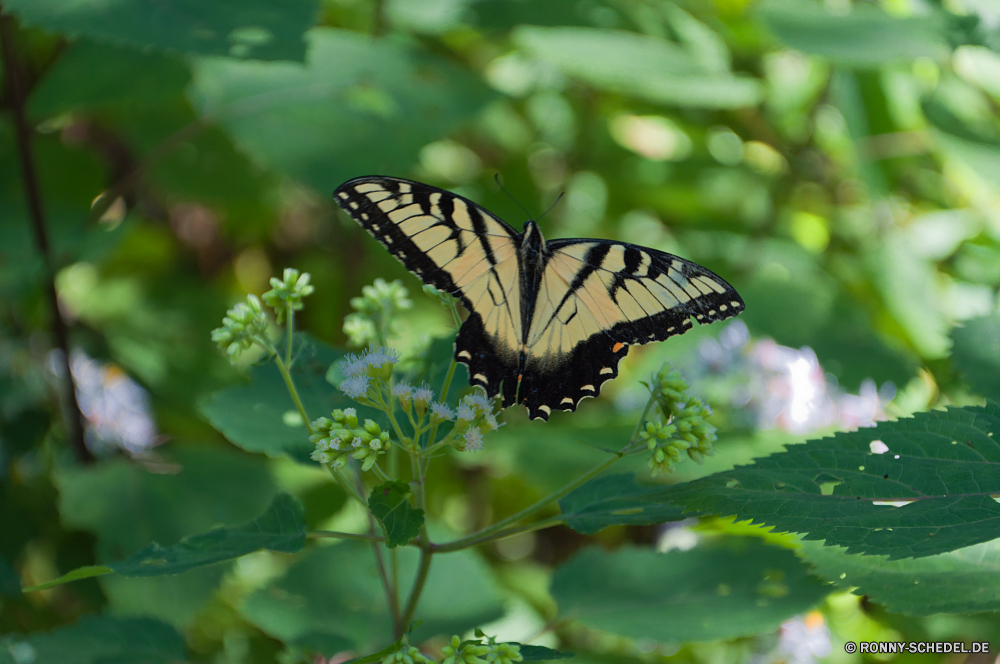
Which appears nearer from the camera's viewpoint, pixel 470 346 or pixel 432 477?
pixel 470 346

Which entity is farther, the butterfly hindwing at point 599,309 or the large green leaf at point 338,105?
the large green leaf at point 338,105

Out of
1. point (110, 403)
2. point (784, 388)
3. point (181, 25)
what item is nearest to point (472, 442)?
point (181, 25)

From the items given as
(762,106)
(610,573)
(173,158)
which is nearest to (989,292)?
(762,106)

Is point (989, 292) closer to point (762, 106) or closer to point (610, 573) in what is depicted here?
point (762, 106)

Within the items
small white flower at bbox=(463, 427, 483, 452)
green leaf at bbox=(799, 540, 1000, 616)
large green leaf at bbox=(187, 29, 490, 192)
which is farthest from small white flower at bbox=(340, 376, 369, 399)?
large green leaf at bbox=(187, 29, 490, 192)

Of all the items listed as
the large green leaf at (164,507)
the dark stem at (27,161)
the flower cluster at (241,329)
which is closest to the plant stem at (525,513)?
the flower cluster at (241,329)

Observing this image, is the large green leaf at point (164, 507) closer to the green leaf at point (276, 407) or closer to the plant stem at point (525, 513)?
the green leaf at point (276, 407)

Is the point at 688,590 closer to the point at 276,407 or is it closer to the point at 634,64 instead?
the point at 276,407
